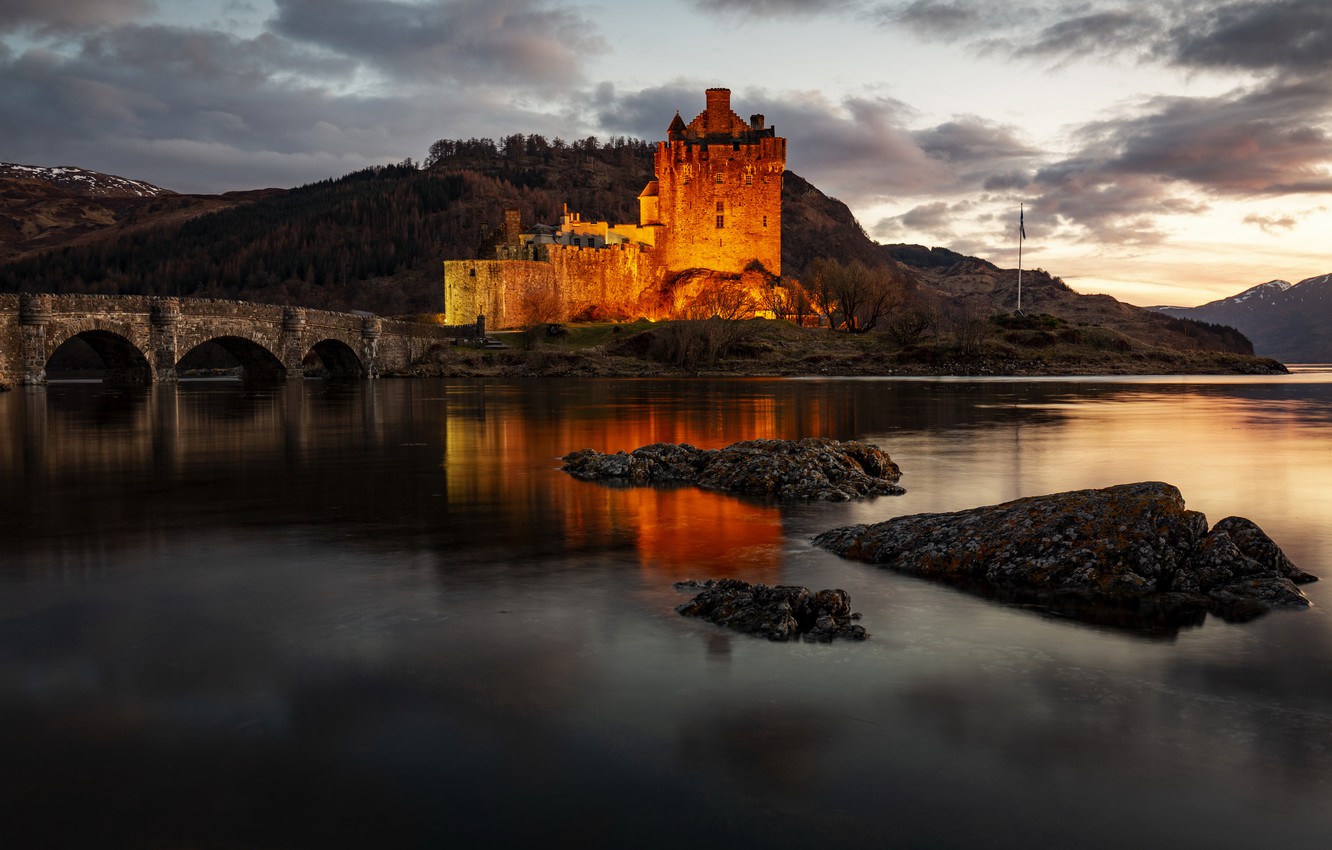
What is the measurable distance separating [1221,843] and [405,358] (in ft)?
302

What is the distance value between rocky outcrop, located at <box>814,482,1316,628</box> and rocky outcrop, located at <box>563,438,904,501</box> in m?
4.74

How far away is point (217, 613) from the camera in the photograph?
8.12 meters

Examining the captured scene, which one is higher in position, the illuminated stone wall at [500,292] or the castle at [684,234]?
the castle at [684,234]

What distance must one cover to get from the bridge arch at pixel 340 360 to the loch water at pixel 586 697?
73237mm

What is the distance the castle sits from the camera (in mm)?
110438

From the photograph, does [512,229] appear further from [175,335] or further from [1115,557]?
[1115,557]

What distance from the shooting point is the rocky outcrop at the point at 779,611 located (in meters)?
7.52

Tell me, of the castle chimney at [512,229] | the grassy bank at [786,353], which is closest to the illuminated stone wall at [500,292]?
the grassy bank at [786,353]

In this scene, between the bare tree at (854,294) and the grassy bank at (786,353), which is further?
the bare tree at (854,294)

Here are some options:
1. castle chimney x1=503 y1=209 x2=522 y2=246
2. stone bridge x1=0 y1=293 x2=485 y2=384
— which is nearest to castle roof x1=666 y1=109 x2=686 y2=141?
castle chimney x1=503 y1=209 x2=522 y2=246

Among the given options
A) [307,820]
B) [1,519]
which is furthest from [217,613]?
[1,519]

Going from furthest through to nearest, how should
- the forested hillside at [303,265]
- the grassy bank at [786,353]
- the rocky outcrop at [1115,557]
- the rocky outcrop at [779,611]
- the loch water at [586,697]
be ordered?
the forested hillside at [303,265] → the grassy bank at [786,353] → the rocky outcrop at [1115,557] → the rocky outcrop at [779,611] → the loch water at [586,697]

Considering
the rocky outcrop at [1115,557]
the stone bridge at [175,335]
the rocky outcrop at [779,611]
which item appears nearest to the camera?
the rocky outcrop at [779,611]

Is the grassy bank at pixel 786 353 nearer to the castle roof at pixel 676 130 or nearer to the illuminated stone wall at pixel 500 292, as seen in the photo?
the illuminated stone wall at pixel 500 292
